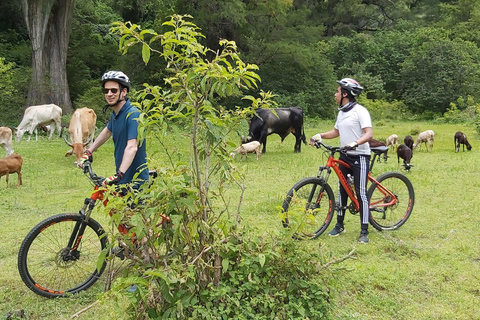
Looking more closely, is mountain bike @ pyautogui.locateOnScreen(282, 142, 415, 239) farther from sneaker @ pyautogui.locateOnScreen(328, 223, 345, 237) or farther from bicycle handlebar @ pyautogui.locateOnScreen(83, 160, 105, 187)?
bicycle handlebar @ pyautogui.locateOnScreen(83, 160, 105, 187)

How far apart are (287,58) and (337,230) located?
20.2m

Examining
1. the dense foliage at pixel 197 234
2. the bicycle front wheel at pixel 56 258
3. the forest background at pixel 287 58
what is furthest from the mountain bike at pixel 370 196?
the forest background at pixel 287 58

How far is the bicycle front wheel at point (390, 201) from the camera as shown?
584 cm

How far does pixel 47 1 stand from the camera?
1891cm

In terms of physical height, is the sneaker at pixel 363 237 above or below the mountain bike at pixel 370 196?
below

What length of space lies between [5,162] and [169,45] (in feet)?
23.1

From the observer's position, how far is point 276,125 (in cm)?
1402

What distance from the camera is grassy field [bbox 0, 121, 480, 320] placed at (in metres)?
3.88

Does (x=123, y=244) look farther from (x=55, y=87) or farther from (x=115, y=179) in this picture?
(x=55, y=87)

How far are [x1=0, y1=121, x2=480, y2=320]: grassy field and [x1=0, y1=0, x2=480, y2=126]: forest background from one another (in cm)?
1134

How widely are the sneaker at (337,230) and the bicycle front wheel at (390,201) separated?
36cm

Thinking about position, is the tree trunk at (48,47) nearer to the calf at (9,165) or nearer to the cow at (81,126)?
the cow at (81,126)

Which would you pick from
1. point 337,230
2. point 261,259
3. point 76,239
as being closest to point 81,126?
point 337,230

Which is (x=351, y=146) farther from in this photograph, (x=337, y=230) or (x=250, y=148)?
(x=250, y=148)
